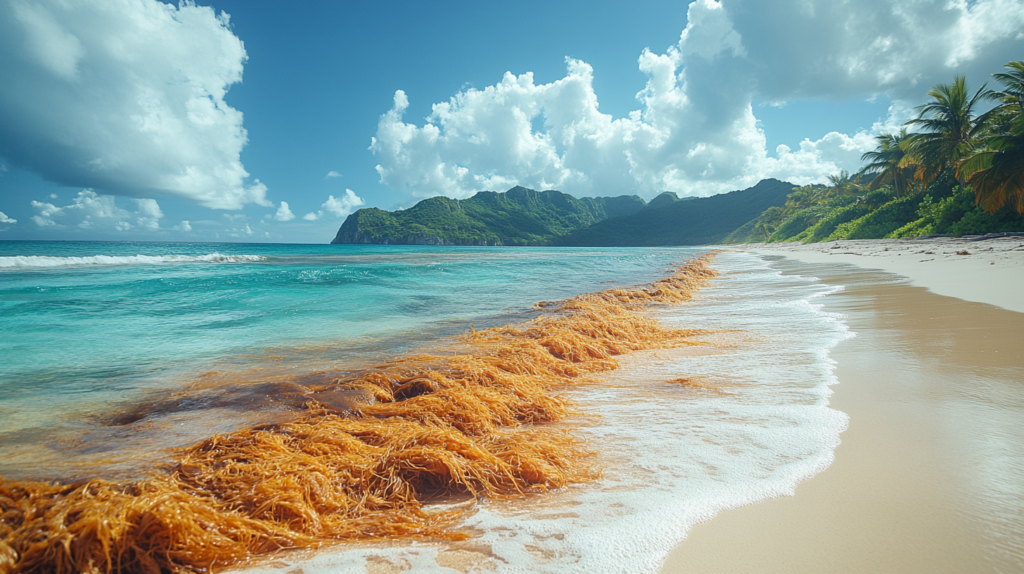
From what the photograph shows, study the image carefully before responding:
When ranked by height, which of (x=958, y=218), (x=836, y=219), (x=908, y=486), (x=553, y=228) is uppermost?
(x=553, y=228)

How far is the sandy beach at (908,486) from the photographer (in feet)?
5.40

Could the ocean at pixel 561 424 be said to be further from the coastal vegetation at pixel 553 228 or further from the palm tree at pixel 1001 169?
the coastal vegetation at pixel 553 228

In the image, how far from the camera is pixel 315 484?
232 centimetres

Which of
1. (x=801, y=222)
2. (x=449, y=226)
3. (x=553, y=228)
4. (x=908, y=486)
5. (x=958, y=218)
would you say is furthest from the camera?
(x=553, y=228)

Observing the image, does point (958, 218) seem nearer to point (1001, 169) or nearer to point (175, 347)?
point (1001, 169)

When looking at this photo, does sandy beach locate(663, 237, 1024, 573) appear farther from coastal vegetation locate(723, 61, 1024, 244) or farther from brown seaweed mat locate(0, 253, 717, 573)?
coastal vegetation locate(723, 61, 1024, 244)

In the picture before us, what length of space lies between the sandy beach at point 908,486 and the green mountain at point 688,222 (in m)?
129

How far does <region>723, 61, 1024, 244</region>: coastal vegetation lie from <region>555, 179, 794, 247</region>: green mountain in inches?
3172

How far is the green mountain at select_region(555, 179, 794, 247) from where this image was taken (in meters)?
133

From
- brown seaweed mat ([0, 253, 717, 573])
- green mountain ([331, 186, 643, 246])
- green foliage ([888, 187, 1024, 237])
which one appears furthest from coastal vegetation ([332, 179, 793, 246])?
brown seaweed mat ([0, 253, 717, 573])

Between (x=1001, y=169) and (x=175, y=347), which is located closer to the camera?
(x=175, y=347)

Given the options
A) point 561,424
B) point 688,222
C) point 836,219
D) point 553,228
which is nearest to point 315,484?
point 561,424

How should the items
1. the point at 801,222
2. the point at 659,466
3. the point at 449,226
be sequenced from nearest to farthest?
the point at 659,466, the point at 801,222, the point at 449,226

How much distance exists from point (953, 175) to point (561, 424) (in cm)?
4065
